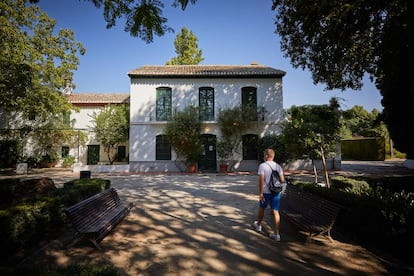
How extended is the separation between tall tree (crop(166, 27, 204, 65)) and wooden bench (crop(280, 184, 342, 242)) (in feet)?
77.6

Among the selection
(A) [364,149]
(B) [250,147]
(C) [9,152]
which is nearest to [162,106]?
(B) [250,147]

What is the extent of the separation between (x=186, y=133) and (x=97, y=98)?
45.1 feet

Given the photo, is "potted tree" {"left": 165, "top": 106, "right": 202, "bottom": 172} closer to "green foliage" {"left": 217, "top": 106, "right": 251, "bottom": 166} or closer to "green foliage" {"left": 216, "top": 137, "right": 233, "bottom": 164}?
"green foliage" {"left": 216, "top": 137, "right": 233, "bottom": 164}

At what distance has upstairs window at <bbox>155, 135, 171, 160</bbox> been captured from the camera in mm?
16406

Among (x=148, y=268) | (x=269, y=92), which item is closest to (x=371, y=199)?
(x=148, y=268)

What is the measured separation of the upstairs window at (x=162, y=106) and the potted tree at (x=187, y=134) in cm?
124

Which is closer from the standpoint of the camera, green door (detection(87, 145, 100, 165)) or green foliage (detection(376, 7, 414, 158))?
green foliage (detection(376, 7, 414, 158))

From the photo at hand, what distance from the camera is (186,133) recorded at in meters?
15.3

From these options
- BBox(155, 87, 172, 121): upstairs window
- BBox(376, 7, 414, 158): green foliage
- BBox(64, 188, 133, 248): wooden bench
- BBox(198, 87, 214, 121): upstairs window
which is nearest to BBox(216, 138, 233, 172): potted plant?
BBox(198, 87, 214, 121): upstairs window

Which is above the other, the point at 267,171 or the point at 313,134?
the point at 313,134

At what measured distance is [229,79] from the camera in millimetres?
16938

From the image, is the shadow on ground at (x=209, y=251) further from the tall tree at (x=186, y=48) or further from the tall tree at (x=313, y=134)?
the tall tree at (x=186, y=48)

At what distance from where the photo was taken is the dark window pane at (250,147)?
16641 mm

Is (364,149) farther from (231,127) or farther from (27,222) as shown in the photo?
(27,222)
